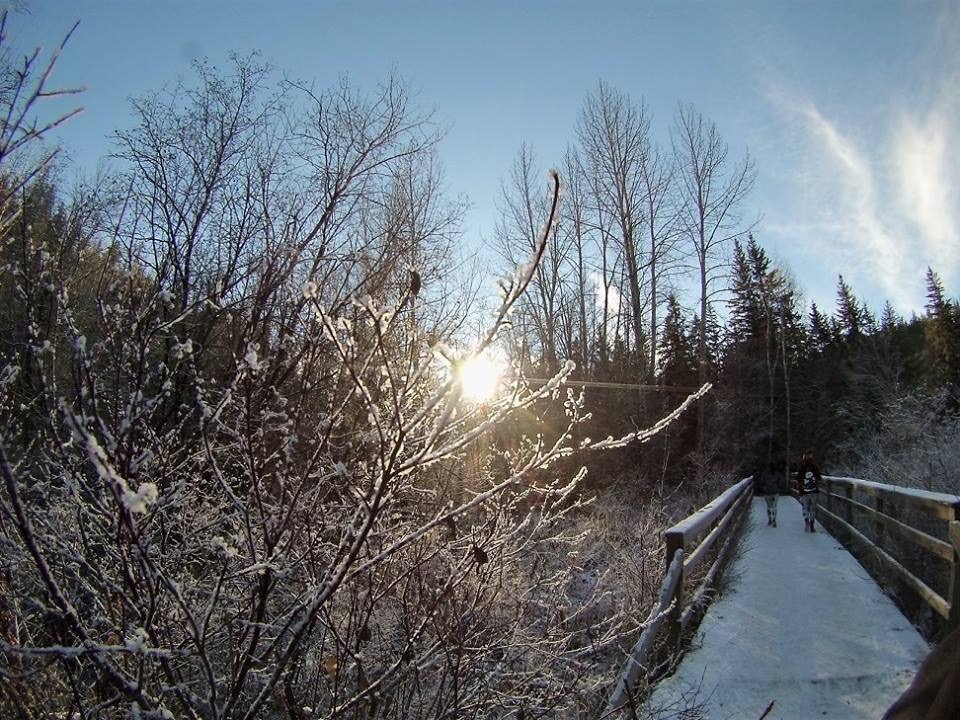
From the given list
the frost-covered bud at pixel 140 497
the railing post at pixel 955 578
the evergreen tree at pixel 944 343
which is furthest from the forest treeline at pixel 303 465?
the evergreen tree at pixel 944 343

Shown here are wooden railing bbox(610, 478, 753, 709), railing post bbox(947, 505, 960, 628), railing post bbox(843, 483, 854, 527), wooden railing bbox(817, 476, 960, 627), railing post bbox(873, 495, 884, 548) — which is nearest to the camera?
wooden railing bbox(610, 478, 753, 709)

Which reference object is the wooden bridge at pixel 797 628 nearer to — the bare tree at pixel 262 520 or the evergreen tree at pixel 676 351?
the bare tree at pixel 262 520

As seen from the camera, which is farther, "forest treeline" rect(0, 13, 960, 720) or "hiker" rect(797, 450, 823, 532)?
"hiker" rect(797, 450, 823, 532)

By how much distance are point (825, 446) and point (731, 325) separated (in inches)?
429

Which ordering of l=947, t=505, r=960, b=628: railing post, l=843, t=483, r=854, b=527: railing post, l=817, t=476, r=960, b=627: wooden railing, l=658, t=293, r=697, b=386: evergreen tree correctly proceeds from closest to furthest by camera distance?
l=947, t=505, r=960, b=628: railing post
l=817, t=476, r=960, b=627: wooden railing
l=843, t=483, r=854, b=527: railing post
l=658, t=293, r=697, b=386: evergreen tree

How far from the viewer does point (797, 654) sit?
3.97 m

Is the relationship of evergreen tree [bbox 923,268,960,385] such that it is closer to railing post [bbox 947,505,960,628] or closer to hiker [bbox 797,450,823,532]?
hiker [bbox 797,450,823,532]

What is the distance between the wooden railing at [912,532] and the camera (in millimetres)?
3721

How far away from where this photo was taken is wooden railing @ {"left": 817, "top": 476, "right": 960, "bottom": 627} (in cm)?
372

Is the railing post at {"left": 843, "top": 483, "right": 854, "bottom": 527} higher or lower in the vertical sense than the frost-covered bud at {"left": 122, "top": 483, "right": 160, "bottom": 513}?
lower

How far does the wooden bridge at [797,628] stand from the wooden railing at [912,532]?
2cm

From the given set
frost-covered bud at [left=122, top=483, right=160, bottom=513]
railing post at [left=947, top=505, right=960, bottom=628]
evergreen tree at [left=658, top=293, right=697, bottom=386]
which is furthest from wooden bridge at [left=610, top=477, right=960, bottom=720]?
evergreen tree at [left=658, top=293, right=697, bottom=386]

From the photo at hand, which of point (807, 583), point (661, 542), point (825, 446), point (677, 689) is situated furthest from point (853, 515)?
point (825, 446)

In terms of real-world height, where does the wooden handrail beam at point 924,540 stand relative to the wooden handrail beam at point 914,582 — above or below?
above
